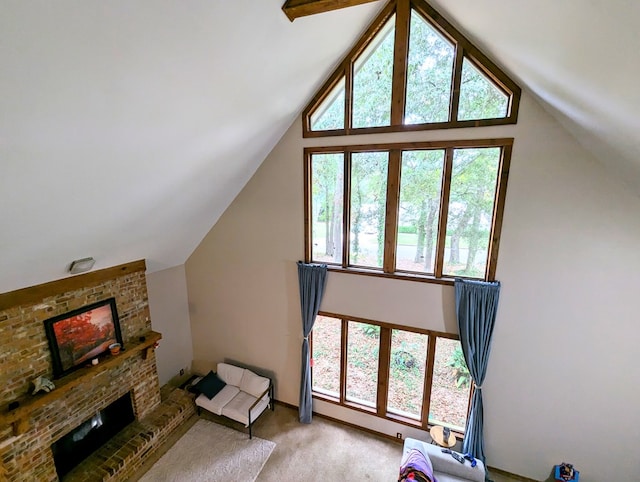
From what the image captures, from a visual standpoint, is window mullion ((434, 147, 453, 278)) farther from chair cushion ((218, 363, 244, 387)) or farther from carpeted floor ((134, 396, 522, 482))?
chair cushion ((218, 363, 244, 387))

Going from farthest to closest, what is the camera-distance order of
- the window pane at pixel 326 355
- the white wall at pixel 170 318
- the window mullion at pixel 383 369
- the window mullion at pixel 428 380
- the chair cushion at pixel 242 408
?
the white wall at pixel 170 318 < the window pane at pixel 326 355 < the chair cushion at pixel 242 408 < the window mullion at pixel 383 369 < the window mullion at pixel 428 380

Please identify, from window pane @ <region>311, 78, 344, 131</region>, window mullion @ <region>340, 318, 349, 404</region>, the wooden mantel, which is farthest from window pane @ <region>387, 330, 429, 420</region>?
the wooden mantel

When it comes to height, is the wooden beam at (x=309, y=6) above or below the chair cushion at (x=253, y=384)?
above

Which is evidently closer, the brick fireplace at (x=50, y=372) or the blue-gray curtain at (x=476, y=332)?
the brick fireplace at (x=50, y=372)

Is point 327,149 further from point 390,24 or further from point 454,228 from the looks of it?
point 454,228

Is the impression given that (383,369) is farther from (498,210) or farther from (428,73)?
(428,73)

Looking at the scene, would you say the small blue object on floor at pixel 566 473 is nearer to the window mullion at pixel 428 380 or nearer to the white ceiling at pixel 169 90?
the window mullion at pixel 428 380

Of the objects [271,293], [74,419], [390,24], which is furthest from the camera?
[271,293]

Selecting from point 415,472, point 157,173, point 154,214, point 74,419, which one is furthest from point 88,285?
point 415,472

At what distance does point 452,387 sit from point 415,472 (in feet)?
4.40

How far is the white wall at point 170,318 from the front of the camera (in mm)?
5477

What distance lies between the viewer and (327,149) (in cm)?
439

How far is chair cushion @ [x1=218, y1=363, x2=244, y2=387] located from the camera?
18.2 ft

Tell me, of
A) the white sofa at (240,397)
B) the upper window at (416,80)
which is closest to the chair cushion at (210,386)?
the white sofa at (240,397)
